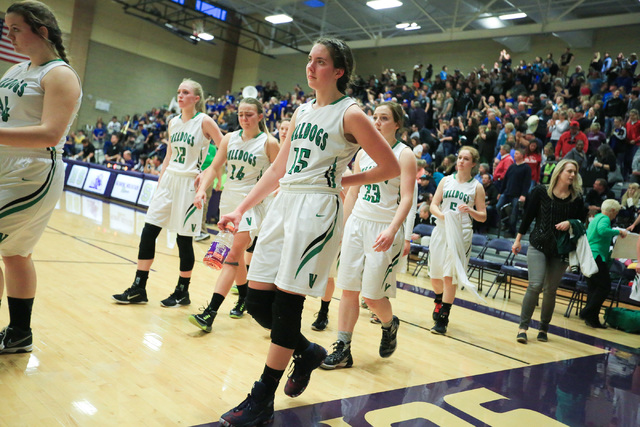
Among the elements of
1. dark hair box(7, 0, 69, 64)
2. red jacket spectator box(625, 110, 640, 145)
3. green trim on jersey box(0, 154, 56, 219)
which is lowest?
green trim on jersey box(0, 154, 56, 219)

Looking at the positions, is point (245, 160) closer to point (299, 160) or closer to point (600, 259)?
point (299, 160)

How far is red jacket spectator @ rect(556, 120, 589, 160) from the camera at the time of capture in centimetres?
1111

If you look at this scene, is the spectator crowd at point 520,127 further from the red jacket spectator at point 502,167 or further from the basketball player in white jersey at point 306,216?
the basketball player in white jersey at point 306,216

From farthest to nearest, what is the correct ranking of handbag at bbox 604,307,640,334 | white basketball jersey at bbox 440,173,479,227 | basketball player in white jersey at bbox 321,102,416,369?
handbag at bbox 604,307,640,334 < white basketball jersey at bbox 440,173,479,227 < basketball player in white jersey at bbox 321,102,416,369

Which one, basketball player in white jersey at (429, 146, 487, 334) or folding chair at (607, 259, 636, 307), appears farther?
folding chair at (607, 259, 636, 307)

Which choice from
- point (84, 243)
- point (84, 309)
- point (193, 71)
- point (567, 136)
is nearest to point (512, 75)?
point (567, 136)

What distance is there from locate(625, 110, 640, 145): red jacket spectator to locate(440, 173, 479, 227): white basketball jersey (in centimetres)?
767

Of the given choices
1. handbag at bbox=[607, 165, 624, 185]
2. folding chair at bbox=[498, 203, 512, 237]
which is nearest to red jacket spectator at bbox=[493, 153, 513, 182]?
folding chair at bbox=[498, 203, 512, 237]

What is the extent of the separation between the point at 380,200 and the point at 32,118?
7.59 ft

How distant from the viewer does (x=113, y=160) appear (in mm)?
19625

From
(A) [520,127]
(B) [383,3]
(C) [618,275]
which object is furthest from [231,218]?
(B) [383,3]

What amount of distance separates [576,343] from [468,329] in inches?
46.4

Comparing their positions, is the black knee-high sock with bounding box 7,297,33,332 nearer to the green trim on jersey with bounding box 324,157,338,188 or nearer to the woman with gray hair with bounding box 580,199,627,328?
the green trim on jersey with bounding box 324,157,338,188

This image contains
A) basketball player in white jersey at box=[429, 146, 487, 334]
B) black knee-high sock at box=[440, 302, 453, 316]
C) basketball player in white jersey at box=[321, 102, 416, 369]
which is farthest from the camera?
basketball player in white jersey at box=[429, 146, 487, 334]
